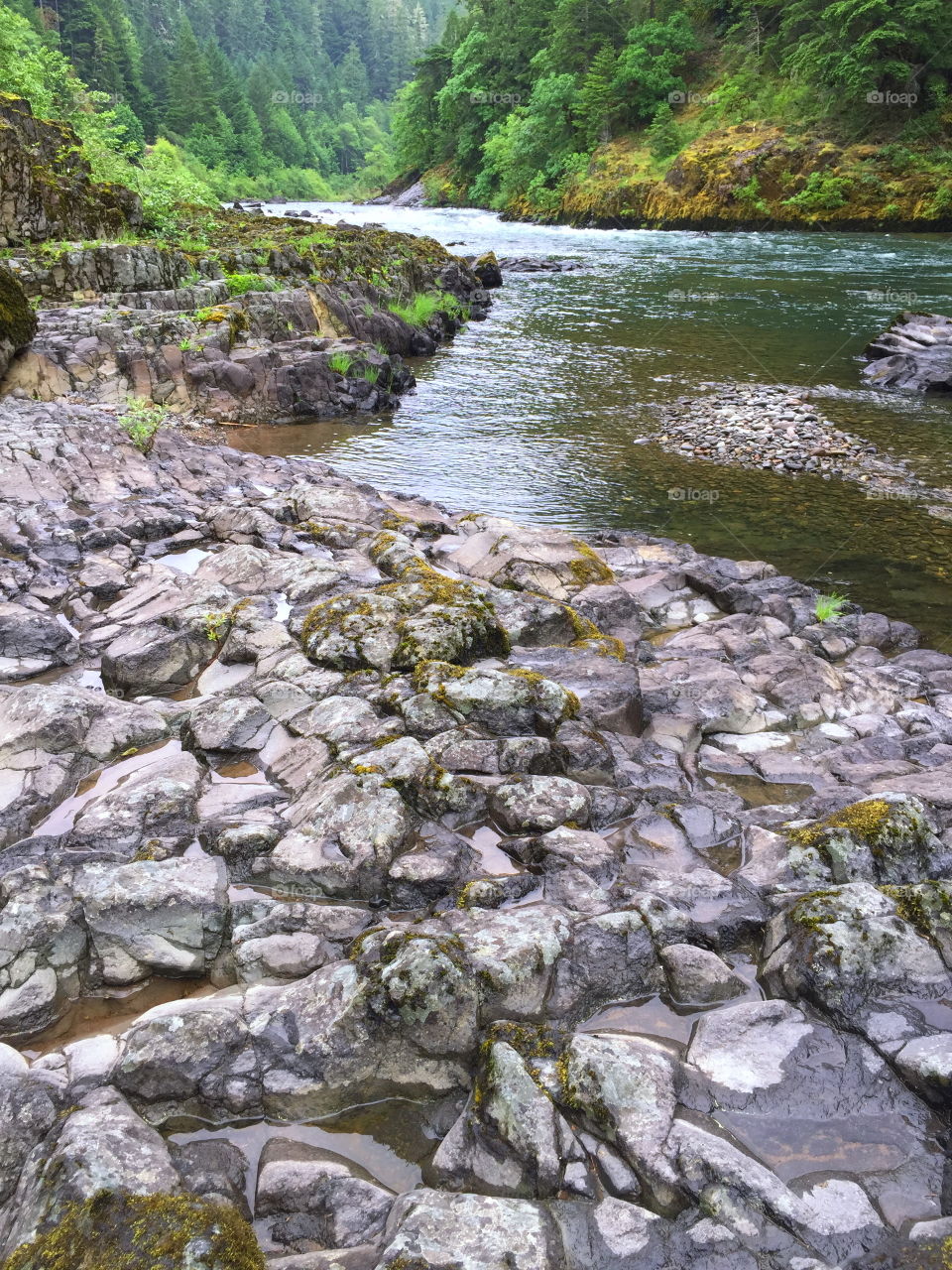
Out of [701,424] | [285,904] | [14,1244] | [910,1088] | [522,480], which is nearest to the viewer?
[14,1244]

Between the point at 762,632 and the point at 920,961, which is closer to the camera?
the point at 920,961

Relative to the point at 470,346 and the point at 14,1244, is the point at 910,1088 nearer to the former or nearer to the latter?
the point at 14,1244

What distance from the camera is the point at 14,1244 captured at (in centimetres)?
259

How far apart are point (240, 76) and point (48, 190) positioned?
461ft

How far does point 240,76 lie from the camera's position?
128750mm

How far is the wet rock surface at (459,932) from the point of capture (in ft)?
9.27

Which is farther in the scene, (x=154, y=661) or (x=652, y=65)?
(x=652, y=65)

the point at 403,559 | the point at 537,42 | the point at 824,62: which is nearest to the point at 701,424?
the point at 403,559

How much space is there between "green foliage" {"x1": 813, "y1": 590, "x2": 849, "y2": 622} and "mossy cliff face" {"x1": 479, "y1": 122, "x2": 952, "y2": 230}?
36.3 m

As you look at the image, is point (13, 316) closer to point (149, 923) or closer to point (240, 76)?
Result: point (149, 923)

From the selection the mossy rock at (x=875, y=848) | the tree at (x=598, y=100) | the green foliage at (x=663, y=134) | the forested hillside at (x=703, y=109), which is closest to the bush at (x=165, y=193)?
the mossy rock at (x=875, y=848)

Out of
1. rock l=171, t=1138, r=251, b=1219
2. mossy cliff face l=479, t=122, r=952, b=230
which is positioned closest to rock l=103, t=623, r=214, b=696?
rock l=171, t=1138, r=251, b=1219

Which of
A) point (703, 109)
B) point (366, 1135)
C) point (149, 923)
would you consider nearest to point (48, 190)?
point (149, 923)

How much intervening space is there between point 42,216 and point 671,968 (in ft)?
62.5
